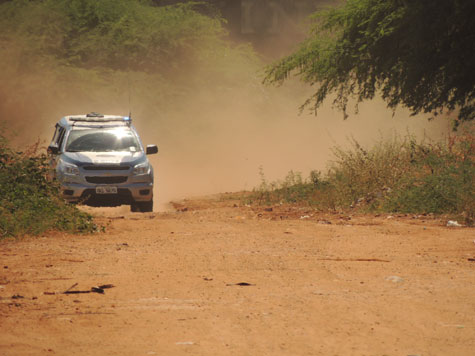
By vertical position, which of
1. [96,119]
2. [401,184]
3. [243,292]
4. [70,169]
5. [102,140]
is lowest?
[243,292]

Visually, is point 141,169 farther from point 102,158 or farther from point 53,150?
point 53,150

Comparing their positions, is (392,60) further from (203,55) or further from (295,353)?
(203,55)

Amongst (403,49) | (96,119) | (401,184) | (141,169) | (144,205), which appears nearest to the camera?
(401,184)

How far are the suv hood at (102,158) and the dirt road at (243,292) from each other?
3565 millimetres

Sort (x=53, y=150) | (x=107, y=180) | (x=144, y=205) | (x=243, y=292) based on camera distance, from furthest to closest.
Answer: (x=144, y=205)
(x=107, y=180)
(x=53, y=150)
(x=243, y=292)

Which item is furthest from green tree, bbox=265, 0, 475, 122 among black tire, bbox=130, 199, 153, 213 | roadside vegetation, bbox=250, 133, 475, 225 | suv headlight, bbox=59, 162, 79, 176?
suv headlight, bbox=59, 162, 79, 176

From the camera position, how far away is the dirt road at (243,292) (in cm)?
581

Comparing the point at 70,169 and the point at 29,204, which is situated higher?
the point at 70,169

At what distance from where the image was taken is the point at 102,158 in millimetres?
15547

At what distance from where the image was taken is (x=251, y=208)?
54.2 feet

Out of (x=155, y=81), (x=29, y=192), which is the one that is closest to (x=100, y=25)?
(x=155, y=81)

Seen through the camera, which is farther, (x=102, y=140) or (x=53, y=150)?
(x=102, y=140)

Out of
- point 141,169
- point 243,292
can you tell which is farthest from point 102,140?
point 243,292

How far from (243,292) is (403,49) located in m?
9.80
